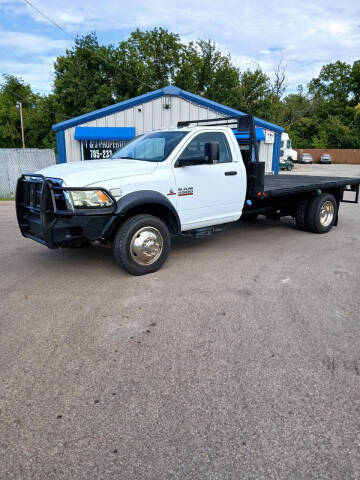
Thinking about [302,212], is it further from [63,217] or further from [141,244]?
[63,217]

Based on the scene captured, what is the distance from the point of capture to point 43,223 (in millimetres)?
4805

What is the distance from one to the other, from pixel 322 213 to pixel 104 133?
10512mm

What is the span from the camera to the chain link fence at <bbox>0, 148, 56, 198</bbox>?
15188mm

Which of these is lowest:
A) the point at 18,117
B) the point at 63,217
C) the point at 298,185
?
the point at 63,217

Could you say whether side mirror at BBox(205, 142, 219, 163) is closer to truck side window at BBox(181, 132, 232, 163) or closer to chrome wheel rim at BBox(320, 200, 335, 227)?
truck side window at BBox(181, 132, 232, 163)

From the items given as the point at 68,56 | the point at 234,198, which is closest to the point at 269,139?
the point at 234,198

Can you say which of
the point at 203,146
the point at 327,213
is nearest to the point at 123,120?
the point at 327,213

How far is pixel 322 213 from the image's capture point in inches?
330

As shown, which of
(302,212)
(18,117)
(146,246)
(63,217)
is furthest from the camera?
(18,117)

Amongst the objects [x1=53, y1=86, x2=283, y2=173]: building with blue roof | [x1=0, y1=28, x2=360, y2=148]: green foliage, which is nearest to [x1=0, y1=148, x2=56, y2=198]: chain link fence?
[x1=53, y1=86, x2=283, y2=173]: building with blue roof

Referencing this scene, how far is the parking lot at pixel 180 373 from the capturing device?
2.25 m

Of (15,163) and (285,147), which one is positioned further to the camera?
(285,147)

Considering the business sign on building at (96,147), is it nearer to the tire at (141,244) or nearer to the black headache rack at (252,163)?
the black headache rack at (252,163)

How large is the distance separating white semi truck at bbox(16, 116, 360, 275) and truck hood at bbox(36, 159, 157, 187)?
0.04 ft
